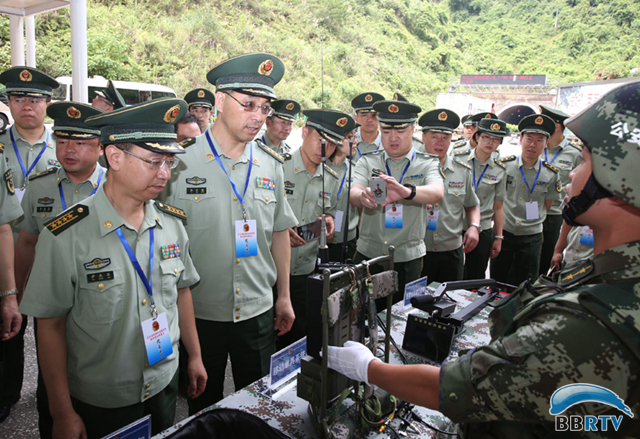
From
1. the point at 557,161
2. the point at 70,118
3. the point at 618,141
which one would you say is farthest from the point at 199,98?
the point at 618,141

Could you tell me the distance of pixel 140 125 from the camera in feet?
4.74

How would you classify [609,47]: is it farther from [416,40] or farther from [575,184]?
[575,184]

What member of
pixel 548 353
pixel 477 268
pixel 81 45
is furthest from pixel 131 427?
pixel 81 45

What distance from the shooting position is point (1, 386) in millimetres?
2428

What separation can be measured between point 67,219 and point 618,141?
164cm

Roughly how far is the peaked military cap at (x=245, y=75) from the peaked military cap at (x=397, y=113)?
1.19 meters

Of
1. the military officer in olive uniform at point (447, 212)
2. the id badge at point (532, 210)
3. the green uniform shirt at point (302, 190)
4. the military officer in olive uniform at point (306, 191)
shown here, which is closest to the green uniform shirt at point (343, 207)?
the military officer in olive uniform at point (306, 191)

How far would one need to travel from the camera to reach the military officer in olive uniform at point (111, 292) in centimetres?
137

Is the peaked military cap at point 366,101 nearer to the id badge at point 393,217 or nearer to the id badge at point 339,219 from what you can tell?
the id badge at point 339,219

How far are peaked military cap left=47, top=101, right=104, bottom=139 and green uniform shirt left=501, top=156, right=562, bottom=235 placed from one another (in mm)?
4016

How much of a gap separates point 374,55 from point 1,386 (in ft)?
100

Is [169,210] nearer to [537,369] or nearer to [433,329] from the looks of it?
[433,329]

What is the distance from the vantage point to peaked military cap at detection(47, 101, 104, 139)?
2289mm

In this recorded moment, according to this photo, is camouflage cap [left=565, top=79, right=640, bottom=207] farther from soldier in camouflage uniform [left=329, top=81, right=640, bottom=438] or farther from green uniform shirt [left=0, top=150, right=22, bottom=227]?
green uniform shirt [left=0, top=150, right=22, bottom=227]
